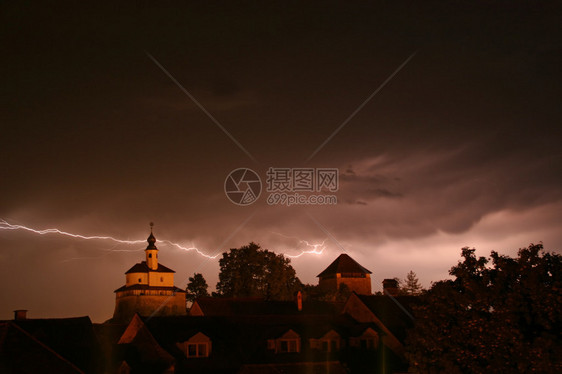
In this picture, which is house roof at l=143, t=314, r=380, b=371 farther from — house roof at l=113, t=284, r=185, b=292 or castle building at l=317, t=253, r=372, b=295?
castle building at l=317, t=253, r=372, b=295

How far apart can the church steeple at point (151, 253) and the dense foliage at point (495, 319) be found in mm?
111640

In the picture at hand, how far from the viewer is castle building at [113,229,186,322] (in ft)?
473

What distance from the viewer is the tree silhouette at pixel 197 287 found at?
131250 mm

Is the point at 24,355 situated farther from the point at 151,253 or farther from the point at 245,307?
the point at 151,253

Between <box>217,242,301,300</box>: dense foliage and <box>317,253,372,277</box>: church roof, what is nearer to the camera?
<box>217,242,301,300</box>: dense foliage

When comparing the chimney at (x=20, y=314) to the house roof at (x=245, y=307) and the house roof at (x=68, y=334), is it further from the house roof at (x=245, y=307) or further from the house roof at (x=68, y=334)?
the house roof at (x=245, y=307)

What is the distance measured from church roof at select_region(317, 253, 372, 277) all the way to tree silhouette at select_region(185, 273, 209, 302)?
37.0 meters

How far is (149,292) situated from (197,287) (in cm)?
1885

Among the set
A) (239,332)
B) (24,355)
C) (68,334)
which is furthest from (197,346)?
(24,355)

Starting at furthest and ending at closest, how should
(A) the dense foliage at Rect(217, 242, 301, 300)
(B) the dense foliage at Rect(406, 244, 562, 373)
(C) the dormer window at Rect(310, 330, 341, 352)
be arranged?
1. (A) the dense foliage at Rect(217, 242, 301, 300)
2. (C) the dormer window at Rect(310, 330, 341, 352)
3. (B) the dense foliage at Rect(406, 244, 562, 373)

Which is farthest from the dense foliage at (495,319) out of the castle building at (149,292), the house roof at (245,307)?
the castle building at (149,292)

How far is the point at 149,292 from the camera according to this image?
146 m

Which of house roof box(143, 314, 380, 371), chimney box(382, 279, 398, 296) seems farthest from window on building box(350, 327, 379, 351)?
chimney box(382, 279, 398, 296)

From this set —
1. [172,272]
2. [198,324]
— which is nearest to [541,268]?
[198,324]
